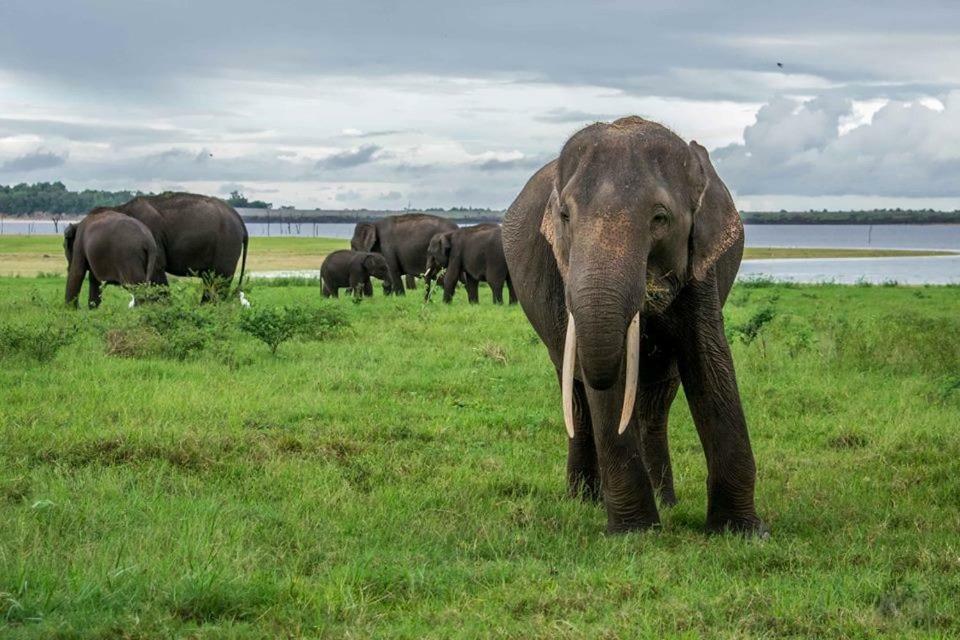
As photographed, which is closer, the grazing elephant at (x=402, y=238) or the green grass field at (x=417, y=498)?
the green grass field at (x=417, y=498)

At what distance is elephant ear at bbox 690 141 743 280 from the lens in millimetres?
6371

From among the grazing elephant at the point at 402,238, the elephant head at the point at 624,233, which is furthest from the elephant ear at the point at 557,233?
the grazing elephant at the point at 402,238

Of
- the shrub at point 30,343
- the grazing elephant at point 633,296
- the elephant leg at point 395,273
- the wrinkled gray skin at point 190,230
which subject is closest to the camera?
the grazing elephant at point 633,296

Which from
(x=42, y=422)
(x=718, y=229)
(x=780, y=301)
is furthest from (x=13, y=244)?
(x=718, y=229)

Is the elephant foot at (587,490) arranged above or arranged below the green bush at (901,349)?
below

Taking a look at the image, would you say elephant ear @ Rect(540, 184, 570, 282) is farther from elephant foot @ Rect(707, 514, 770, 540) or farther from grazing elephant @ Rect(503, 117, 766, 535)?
elephant foot @ Rect(707, 514, 770, 540)

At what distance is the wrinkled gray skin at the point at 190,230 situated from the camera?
21906 millimetres

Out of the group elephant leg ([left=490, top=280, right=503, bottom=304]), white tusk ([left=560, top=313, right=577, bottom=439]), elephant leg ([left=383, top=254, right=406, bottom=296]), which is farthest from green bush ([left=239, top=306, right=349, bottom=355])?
elephant leg ([left=383, top=254, right=406, bottom=296])

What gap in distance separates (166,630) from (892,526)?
4246 mm

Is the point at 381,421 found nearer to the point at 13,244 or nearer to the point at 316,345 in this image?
the point at 316,345

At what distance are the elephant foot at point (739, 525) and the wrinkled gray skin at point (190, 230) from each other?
1581cm

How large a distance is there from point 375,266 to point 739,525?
72.1 ft

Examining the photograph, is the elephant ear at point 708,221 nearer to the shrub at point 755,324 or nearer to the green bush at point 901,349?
the green bush at point 901,349

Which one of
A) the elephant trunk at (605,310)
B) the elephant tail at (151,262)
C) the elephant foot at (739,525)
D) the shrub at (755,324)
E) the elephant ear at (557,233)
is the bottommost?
the elephant foot at (739,525)
